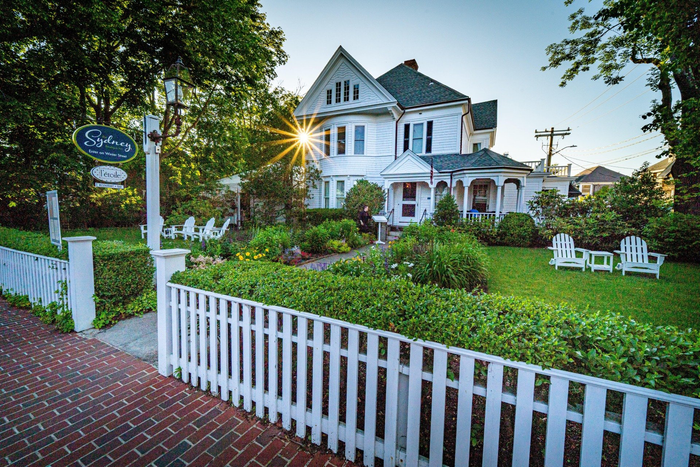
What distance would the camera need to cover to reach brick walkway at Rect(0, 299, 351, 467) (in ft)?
6.97

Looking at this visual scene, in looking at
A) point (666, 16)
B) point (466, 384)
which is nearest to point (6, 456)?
point (466, 384)

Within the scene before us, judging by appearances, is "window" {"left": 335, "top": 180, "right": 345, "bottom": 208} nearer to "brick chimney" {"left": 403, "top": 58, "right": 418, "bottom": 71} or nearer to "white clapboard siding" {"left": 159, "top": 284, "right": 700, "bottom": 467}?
"brick chimney" {"left": 403, "top": 58, "right": 418, "bottom": 71}

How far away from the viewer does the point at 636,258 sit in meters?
7.80

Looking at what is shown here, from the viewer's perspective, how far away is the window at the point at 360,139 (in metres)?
16.8

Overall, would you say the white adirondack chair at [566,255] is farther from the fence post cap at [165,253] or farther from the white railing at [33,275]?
the white railing at [33,275]

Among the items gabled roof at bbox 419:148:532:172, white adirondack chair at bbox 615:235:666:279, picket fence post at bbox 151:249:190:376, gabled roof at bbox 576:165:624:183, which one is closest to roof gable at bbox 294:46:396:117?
gabled roof at bbox 419:148:532:172

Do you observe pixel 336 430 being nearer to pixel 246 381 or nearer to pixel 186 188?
pixel 246 381

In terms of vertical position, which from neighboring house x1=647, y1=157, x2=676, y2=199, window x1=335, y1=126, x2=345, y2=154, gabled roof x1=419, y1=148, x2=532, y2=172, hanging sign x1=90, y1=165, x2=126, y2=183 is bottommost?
hanging sign x1=90, y1=165, x2=126, y2=183

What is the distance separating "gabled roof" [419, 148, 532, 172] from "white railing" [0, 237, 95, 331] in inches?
525

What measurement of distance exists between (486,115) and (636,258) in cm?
1461

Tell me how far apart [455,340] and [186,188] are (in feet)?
54.8

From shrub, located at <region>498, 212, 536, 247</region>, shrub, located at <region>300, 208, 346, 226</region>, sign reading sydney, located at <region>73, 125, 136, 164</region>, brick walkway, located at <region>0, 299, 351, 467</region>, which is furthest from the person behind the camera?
shrub, located at <region>300, 208, 346, 226</region>

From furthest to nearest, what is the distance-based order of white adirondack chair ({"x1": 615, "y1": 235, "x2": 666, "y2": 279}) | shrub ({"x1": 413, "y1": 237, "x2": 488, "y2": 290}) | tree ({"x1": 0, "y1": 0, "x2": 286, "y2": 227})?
white adirondack chair ({"x1": 615, "y1": 235, "x2": 666, "y2": 279}) < tree ({"x1": 0, "y1": 0, "x2": 286, "y2": 227}) < shrub ({"x1": 413, "y1": 237, "x2": 488, "y2": 290})

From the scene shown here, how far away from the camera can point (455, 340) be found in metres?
1.75
